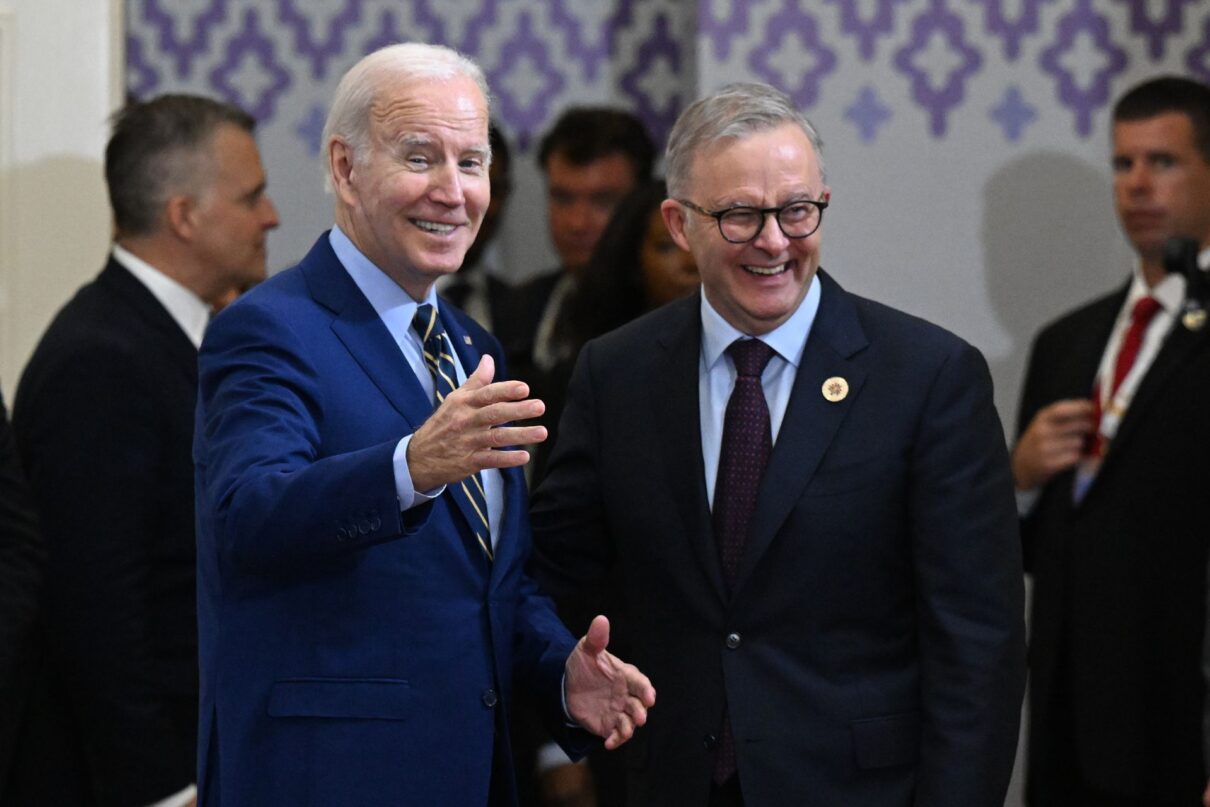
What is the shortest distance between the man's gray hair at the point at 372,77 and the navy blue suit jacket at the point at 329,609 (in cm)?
19

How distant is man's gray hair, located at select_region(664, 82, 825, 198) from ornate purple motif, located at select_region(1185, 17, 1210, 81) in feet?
8.51

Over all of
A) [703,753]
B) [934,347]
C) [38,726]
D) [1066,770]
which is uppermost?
[934,347]

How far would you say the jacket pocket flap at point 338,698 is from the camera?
93.2 inches

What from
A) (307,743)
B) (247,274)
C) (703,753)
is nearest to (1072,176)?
(247,274)

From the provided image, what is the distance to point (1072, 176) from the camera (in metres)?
4.95

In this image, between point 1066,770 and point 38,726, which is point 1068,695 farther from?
point 38,726

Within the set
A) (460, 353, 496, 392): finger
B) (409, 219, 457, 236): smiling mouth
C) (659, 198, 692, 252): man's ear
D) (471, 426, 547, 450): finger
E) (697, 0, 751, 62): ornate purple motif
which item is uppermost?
(697, 0, 751, 62): ornate purple motif

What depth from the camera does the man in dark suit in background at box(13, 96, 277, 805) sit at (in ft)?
10.8

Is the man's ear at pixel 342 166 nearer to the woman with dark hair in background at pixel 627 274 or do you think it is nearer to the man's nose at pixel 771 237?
the man's nose at pixel 771 237

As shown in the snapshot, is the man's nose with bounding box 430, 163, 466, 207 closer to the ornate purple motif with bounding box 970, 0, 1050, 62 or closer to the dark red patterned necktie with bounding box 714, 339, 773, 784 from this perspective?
the dark red patterned necktie with bounding box 714, 339, 773, 784

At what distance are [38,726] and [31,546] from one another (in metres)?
0.54

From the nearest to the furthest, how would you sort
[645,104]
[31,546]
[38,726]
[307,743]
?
[307,743] → [31,546] → [38,726] → [645,104]

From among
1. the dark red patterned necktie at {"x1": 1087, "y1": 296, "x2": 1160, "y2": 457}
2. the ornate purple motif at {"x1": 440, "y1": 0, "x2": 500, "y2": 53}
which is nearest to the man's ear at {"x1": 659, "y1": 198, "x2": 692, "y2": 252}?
the dark red patterned necktie at {"x1": 1087, "y1": 296, "x2": 1160, "y2": 457}

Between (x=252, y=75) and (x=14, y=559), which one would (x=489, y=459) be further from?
(x=252, y=75)
